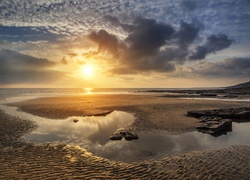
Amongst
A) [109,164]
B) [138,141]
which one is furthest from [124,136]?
[109,164]

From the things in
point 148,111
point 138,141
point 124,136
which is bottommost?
point 138,141

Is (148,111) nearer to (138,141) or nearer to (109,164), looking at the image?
(138,141)

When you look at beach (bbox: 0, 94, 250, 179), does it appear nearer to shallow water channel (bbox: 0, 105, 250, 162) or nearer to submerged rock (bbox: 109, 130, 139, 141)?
shallow water channel (bbox: 0, 105, 250, 162)

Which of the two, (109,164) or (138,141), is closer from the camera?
(109,164)

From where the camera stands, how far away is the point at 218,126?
1950 centimetres

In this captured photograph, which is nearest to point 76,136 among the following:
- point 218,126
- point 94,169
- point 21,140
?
point 21,140

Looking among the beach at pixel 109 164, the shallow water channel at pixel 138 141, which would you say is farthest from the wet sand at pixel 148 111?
the beach at pixel 109 164

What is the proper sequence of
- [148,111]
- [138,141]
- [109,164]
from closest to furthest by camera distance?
[109,164]
[138,141]
[148,111]

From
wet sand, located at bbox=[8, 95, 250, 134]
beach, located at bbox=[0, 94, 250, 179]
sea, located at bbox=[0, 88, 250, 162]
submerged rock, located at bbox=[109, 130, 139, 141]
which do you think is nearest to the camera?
beach, located at bbox=[0, 94, 250, 179]

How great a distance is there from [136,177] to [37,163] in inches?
233

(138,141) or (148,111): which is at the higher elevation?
(148,111)

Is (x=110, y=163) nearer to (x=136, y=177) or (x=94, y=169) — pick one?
(x=94, y=169)

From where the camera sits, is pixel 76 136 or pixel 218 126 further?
pixel 218 126

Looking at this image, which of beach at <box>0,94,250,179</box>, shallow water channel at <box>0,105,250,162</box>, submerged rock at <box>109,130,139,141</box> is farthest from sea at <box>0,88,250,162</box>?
beach at <box>0,94,250,179</box>
